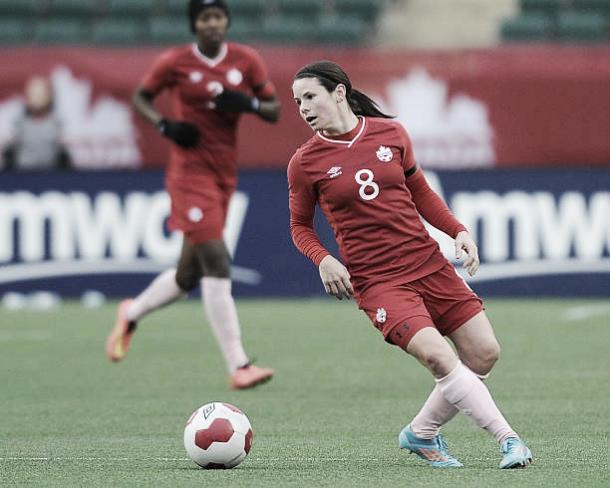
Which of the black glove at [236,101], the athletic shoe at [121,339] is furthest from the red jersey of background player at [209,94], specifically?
the athletic shoe at [121,339]

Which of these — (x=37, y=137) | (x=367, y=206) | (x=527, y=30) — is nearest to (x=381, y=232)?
(x=367, y=206)

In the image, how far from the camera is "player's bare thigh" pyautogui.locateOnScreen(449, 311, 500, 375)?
20.5 ft

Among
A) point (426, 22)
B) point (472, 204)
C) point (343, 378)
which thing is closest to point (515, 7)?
point (426, 22)

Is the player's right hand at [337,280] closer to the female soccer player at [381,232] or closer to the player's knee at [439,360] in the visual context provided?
the female soccer player at [381,232]

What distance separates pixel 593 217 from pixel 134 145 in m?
4.88

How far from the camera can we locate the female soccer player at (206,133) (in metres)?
9.66

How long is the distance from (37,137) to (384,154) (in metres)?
10.1

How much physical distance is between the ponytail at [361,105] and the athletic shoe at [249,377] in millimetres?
2887

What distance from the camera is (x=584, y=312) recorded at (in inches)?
558

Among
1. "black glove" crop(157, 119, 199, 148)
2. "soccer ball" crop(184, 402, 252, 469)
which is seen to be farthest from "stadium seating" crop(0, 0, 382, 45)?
"soccer ball" crop(184, 402, 252, 469)

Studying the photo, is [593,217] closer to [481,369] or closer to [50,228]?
[50,228]

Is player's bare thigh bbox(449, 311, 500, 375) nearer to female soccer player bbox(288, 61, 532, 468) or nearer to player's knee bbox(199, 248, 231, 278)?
female soccer player bbox(288, 61, 532, 468)

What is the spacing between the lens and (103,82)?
16.2 metres

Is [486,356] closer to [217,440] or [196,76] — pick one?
[217,440]
